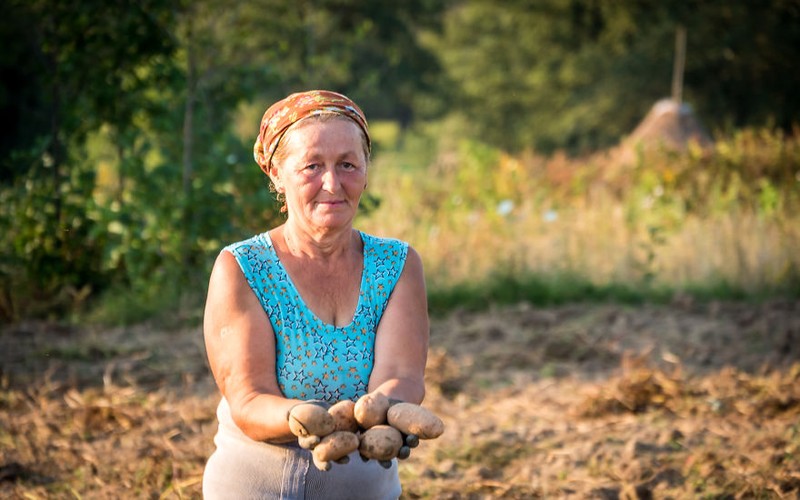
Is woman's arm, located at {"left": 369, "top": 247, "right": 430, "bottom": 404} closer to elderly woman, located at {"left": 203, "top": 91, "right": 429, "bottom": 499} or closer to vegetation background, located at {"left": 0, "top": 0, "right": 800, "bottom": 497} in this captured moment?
elderly woman, located at {"left": 203, "top": 91, "right": 429, "bottom": 499}

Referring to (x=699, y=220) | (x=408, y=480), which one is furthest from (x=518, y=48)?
(x=408, y=480)

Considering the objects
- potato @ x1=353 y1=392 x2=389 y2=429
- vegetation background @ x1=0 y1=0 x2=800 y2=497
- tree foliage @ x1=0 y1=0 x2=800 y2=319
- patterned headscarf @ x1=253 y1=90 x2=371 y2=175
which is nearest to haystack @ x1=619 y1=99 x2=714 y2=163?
vegetation background @ x1=0 y1=0 x2=800 y2=497

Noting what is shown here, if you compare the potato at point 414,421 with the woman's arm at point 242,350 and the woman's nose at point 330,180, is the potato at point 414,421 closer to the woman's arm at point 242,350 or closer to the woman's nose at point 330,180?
the woman's arm at point 242,350

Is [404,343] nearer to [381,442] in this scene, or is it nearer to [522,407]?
[381,442]

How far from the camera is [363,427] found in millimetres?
1972

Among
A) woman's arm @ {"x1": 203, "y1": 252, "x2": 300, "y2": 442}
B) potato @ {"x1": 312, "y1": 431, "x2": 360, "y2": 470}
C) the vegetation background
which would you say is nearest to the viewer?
potato @ {"x1": 312, "y1": 431, "x2": 360, "y2": 470}

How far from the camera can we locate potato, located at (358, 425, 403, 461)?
1.89m

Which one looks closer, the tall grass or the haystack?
the tall grass

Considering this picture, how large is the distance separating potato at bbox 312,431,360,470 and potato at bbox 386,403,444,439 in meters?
0.10

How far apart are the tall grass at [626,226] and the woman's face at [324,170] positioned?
17.1 ft

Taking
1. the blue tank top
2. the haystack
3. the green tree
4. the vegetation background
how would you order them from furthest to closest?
1. the green tree
2. the haystack
3. the vegetation background
4. the blue tank top

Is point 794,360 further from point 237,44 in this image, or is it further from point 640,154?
point 640,154

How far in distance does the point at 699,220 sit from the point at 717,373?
3637 millimetres

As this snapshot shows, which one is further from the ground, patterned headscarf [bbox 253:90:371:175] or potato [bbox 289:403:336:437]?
patterned headscarf [bbox 253:90:371:175]
